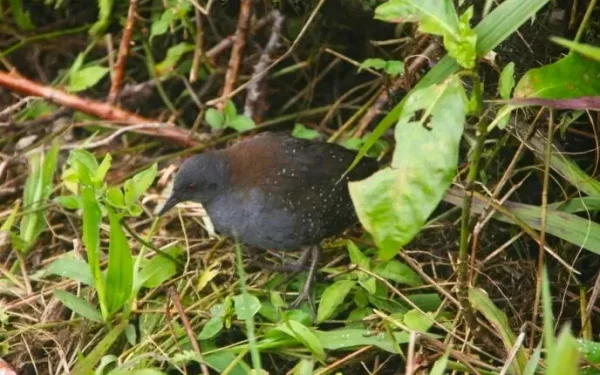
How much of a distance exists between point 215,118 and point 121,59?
1.78 feet

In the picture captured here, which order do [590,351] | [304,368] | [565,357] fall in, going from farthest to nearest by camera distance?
1. [304,368]
2. [590,351]
3. [565,357]

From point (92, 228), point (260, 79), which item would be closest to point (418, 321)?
point (92, 228)

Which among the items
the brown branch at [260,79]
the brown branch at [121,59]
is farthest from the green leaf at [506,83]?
the brown branch at [121,59]

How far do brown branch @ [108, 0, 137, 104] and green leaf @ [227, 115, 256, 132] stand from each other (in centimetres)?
56

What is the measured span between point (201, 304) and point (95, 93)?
155cm

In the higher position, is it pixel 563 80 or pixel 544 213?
pixel 563 80

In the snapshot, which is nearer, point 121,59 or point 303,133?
point 303,133

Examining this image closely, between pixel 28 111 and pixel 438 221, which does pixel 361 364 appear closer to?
pixel 438 221

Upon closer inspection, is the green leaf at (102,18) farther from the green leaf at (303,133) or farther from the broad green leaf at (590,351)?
the broad green leaf at (590,351)

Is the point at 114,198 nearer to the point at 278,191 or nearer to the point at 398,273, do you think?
the point at 278,191

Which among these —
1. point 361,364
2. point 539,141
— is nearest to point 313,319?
point 361,364

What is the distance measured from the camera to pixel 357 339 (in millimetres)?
2838

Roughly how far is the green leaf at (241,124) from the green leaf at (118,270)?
927 millimetres

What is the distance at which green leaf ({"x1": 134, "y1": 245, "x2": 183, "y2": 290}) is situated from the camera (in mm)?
3162
